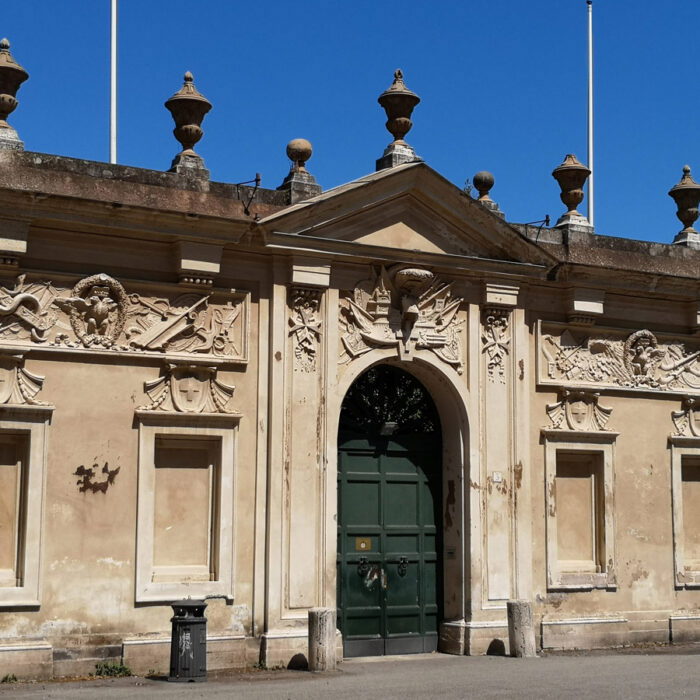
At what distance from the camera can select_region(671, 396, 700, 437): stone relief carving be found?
1808 cm

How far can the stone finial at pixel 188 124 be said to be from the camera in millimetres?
14797

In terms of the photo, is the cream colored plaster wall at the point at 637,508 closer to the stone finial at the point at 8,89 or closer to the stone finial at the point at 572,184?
the stone finial at the point at 572,184

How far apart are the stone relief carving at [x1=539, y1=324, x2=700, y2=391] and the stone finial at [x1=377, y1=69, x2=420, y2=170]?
311 cm

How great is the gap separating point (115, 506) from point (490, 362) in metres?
5.33

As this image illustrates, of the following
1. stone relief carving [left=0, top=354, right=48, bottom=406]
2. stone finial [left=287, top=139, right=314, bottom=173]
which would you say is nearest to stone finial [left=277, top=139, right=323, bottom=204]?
stone finial [left=287, top=139, right=314, bottom=173]

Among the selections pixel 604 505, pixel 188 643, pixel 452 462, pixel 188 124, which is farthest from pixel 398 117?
pixel 188 643

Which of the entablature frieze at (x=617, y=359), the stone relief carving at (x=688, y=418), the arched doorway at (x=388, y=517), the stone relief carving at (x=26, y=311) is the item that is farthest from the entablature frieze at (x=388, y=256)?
the stone relief carving at (x=688, y=418)

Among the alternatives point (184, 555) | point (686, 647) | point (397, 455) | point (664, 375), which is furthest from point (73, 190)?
point (686, 647)

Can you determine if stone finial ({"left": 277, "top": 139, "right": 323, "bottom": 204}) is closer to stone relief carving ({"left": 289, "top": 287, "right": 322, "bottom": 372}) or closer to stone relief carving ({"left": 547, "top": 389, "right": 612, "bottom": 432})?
stone relief carving ({"left": 289, "top": 287, "right": 322, "bottom": 372})

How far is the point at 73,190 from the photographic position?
13.9 meters

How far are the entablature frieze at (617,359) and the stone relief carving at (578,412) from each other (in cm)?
14

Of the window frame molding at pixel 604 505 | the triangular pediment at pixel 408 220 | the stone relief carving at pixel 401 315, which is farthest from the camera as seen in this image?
the window frame molding at pixel 604 505

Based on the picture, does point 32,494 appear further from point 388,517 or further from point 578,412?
point 578,412

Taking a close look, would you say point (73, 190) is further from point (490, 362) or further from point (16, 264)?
point (490, 362)
